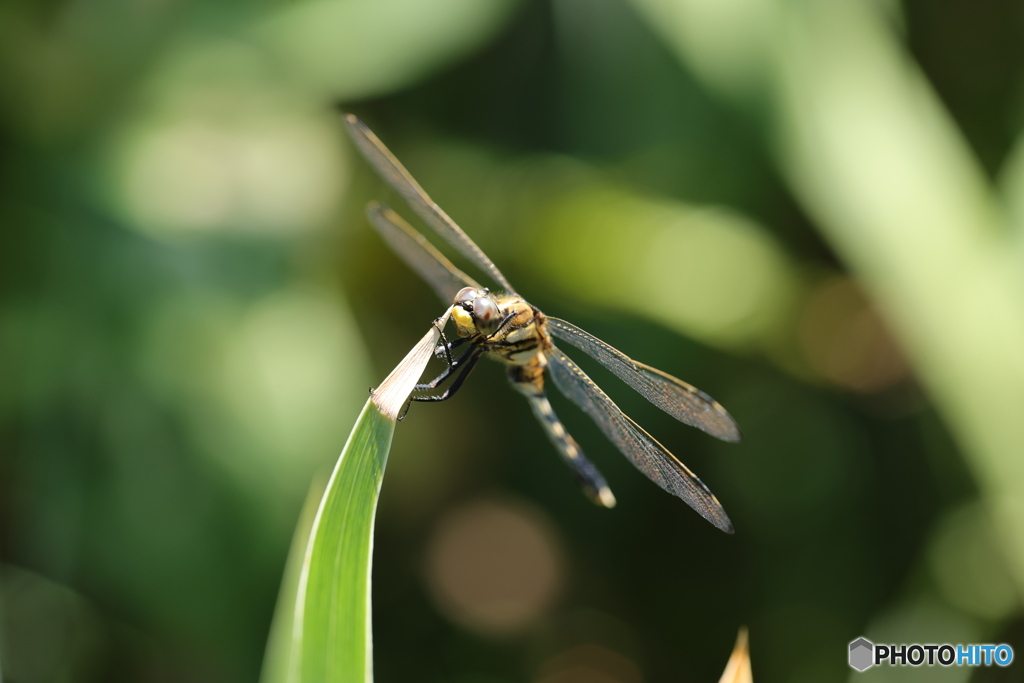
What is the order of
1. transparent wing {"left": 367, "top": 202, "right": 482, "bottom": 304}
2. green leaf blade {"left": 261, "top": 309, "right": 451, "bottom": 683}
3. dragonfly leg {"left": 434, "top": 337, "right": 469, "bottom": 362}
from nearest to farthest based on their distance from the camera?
green leaf blade {"left": 261, "top": 309, "right": 451, "bottom": 683} → dragonfly leg {"left": 434, "top": 337, "right": 469, "bottom": 362} → transparent wing {"left": 367, "top": 202, "right": 482, "bottom": 304}

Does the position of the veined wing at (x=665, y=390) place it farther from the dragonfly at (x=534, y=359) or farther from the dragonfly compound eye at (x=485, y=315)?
the dragonfly compound eye at (x=485, y=315)

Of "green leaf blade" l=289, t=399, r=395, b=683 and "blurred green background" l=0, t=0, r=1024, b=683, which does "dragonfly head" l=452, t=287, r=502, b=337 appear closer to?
"green leaf blade" l=289, t=399, r=395, b=683

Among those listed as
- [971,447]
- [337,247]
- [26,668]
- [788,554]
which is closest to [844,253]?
[971,447]

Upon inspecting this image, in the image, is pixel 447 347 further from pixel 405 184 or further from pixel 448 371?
pixel 405 184

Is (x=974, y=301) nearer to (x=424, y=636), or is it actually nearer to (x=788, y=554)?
(x=788, y=554)

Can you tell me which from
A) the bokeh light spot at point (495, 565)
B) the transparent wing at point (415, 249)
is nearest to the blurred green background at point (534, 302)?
the bokeh light spot at point (495, 565)

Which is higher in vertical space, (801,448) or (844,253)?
(844,253)

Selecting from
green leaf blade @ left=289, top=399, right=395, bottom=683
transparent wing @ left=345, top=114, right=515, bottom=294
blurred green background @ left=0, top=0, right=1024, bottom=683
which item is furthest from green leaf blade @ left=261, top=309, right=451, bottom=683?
blurred green background @ left=0, top=0, right=1024, bottom=683
